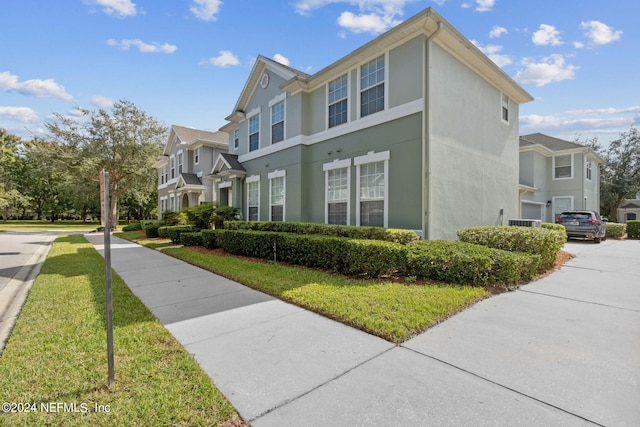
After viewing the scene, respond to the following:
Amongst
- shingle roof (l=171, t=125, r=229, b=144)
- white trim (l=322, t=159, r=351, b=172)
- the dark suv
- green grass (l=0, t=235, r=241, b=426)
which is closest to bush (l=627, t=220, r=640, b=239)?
the dark suv

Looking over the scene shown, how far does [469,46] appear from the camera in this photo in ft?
32.1

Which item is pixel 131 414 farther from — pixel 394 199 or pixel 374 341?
pixel 394 199

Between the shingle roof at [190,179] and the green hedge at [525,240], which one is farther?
the shingle roof at [190,179]

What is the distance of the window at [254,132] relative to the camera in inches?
609

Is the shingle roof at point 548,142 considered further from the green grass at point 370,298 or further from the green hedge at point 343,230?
the green grass at point 370,298

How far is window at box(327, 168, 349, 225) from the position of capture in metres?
11.0

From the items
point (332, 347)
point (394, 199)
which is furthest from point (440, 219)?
point (332, 347)

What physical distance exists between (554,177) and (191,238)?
23989mm

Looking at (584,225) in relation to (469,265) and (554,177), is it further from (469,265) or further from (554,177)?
(469,265)

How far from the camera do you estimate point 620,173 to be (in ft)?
97.9

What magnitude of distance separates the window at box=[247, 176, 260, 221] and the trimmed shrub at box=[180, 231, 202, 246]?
2.83 metres

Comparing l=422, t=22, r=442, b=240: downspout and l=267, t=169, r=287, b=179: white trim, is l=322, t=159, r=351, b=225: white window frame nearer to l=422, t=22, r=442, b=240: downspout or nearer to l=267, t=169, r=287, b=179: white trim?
l=267, t=169, r=287, b=179: white trim

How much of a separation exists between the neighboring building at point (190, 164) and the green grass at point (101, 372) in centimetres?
1751

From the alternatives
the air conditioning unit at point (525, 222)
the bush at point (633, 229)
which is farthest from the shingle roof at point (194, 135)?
the bush at point (633, 229)
